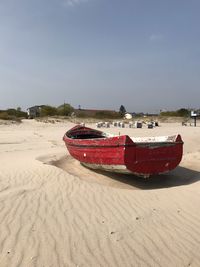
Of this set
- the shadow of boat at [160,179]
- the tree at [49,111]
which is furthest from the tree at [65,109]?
the shadow of boat at [160,179]

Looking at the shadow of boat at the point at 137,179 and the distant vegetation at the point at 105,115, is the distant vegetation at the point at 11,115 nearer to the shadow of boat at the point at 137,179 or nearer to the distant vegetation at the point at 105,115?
the distant vegetation at the point at 105,115

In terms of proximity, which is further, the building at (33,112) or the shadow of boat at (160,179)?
the building at (33,112)

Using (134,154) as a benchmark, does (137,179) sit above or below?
below

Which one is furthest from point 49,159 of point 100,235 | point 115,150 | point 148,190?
point 100,235

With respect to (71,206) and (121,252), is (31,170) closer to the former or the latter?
(71,206)

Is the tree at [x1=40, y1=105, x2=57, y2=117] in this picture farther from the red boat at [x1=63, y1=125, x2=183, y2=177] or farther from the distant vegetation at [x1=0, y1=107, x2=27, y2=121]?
the red boat at [x1=63, y1=125, x2=183, y2=177]

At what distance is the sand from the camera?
4.43 meters

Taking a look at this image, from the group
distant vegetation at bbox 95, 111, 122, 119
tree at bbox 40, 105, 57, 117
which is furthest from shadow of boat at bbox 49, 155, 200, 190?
tree at bbox 40, 105, 57, 117

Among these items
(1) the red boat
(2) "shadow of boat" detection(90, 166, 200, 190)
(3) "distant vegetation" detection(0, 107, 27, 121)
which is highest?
(3) "distant vegetation" detection(0, 107, 27, 121)

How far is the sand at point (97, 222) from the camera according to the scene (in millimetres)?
4430

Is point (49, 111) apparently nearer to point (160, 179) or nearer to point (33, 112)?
point (33, 112)

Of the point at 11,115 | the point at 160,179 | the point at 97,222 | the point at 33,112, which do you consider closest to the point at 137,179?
the point at 160,179

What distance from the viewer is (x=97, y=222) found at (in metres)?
5.56

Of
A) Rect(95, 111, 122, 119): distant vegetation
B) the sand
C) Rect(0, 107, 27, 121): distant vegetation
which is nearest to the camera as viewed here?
the sand
